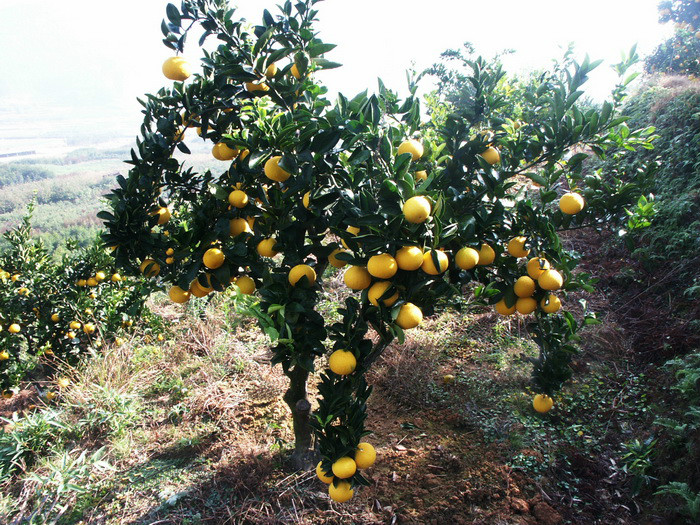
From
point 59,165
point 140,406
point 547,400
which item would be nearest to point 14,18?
point 59,165

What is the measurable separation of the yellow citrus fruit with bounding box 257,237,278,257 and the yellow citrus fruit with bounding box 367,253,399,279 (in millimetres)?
410

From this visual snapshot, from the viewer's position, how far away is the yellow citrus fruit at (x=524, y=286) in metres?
1.29

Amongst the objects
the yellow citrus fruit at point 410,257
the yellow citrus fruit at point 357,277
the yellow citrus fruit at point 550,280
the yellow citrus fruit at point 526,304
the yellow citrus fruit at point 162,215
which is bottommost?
the yellow citrus fruit at point 526,304

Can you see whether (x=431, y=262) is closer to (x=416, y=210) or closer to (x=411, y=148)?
(x=416, y=210)

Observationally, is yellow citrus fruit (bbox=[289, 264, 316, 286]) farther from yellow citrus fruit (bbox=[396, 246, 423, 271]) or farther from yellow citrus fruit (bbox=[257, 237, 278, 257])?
yellow citrus fruit (bbox=[396, 246, 423, 271])

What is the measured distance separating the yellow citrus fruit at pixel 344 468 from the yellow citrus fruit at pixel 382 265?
2.26ft

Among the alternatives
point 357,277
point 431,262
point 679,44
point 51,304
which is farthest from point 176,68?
point 679,44

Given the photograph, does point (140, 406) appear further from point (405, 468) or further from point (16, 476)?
point (405, 468)

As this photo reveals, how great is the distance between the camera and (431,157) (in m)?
1.45

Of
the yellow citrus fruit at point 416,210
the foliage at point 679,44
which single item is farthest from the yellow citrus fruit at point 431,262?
the foliage at point 679,44

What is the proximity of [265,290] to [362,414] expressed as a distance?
565 millimetres

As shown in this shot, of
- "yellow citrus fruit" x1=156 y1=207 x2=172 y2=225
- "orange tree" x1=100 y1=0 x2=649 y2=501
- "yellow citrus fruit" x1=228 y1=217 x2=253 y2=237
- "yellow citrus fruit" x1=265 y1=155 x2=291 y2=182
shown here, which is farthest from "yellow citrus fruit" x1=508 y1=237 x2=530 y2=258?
"yellow citrus fruit" x1=156 y1=207 x2=172 y2=225

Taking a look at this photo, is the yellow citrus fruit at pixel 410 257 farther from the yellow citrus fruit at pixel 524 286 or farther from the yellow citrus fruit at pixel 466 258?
the yellow citrus fruit at pixel 524 286

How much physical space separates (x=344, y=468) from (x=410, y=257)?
0.76m
